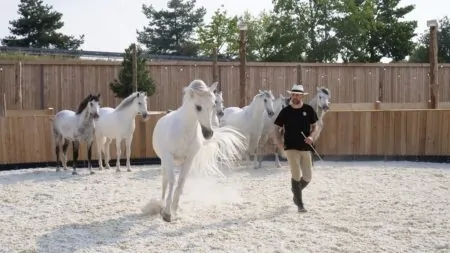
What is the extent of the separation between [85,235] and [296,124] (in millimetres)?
2958

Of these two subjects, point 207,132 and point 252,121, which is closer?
point 207,132

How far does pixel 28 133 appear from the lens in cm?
1221

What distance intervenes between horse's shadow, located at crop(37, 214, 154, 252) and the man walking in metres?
2.04

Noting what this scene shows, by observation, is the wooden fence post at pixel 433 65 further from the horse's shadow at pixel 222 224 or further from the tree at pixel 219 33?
the tree at pixel 219 33

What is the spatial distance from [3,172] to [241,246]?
27.0 feet

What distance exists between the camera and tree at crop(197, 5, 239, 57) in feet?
116

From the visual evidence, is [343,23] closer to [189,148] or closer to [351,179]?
[351,179]

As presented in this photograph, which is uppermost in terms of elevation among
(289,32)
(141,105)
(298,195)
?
(289,32)

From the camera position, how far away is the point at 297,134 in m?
6.52

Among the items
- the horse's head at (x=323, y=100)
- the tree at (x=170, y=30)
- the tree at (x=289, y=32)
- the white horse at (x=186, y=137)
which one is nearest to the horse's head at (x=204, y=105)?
the white horse at (x=186, y=137)

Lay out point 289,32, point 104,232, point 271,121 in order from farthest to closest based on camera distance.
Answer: point 289,32, point 271,121, point 104,232

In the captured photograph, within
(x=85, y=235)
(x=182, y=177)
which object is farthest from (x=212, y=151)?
(x=85, y=235)

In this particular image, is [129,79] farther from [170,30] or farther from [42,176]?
[170,30]

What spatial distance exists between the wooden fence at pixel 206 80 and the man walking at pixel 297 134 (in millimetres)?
9109
